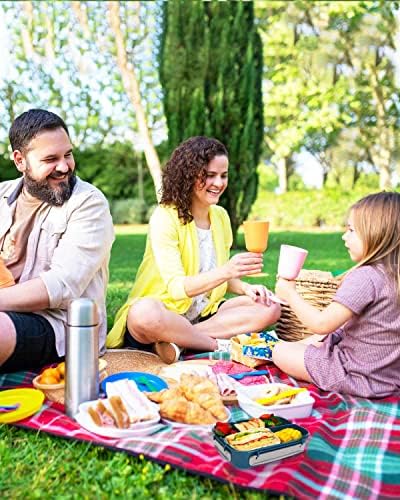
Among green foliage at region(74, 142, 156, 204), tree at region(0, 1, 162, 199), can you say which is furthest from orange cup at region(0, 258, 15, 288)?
green foliage at region(74, 142, 156, 204)

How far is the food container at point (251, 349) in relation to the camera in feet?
12.3

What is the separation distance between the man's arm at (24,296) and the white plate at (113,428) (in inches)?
29.5

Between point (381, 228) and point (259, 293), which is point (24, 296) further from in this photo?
point (381, 228)

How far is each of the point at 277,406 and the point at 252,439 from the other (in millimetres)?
462

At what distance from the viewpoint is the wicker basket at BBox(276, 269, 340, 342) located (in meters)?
4.56

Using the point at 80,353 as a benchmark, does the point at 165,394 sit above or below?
below

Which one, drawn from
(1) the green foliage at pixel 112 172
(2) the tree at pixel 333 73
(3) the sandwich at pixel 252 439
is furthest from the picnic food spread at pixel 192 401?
(2) the tree at pixel 333 73

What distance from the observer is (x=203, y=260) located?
13.8ft

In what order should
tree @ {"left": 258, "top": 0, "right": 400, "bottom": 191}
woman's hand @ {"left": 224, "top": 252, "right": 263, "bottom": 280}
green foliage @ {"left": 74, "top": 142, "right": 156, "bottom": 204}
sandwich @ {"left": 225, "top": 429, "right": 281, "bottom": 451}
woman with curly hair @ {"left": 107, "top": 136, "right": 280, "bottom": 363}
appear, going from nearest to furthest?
sandwich @ {"left": 225, "top": 429, "right": 281, "bottom": 451}
woman's hand @ {"left": 224, "top": 252, "right": 263, "bottom": 280}
woman with curly hair @ {"left": 107, "top": 136, "right": 280, "bottom": 363}
green foliage @ {"left": 74, "top": 142, "right": 156, "bottom": 204}
tree @ {"left": 258, "top": 0, "right": 400, "bottom": 191}

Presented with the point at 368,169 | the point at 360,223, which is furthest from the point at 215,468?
the point at 368,169

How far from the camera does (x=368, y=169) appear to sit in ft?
110

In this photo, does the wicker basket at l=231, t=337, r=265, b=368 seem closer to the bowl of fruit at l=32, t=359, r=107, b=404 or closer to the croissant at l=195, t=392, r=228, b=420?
the croissant at l=195, t=392, r=228, b=420

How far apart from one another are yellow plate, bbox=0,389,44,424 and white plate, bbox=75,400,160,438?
0.28 meters

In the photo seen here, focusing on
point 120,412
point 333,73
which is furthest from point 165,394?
point 333,73
